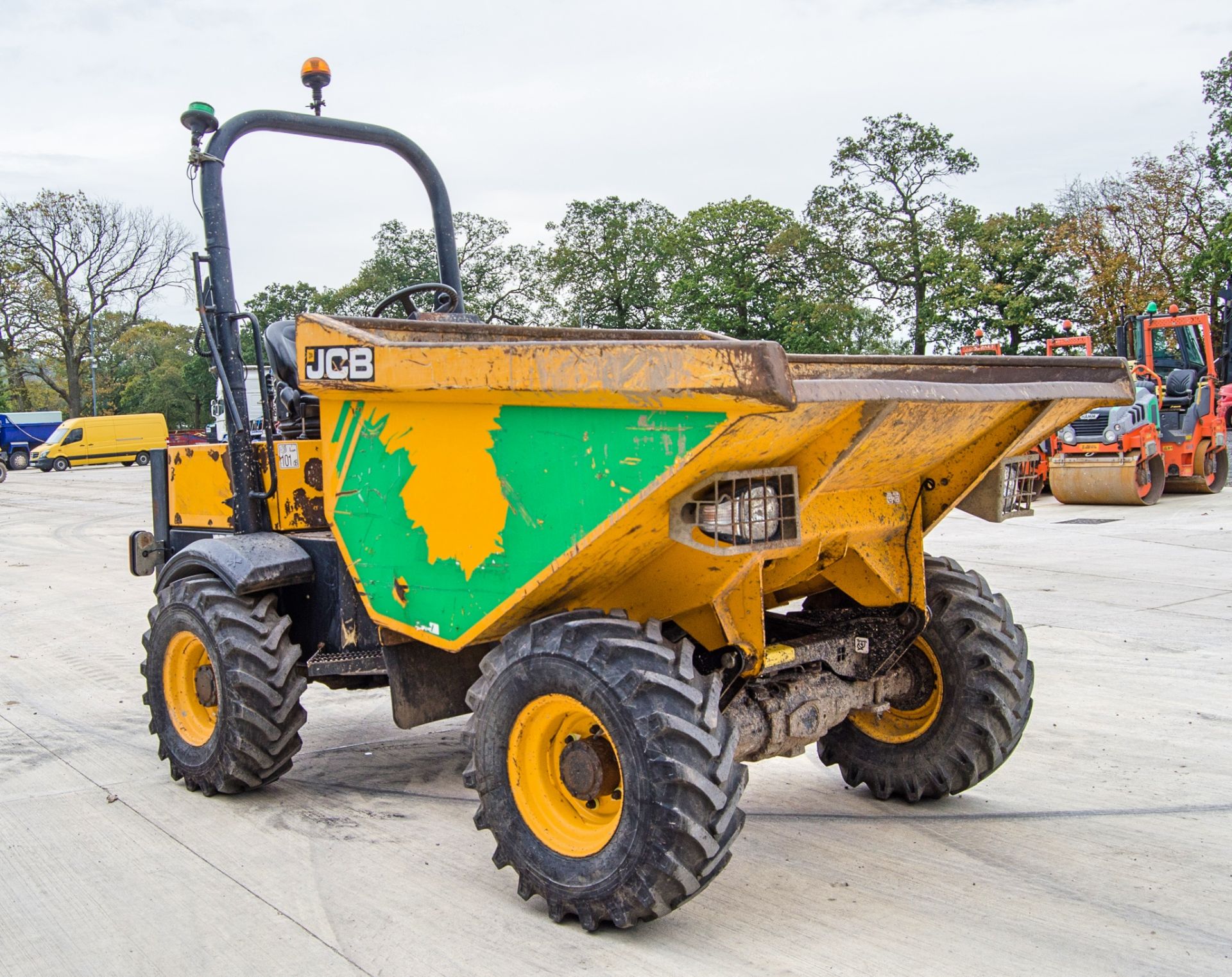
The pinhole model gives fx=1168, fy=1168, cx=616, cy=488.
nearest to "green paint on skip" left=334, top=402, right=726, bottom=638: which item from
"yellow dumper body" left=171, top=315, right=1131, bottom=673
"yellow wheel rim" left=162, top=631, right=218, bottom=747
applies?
"yellow dumper body" left=171, top=315, right=1131, bottom=673

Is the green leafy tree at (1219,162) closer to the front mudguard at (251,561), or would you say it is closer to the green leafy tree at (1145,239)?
the green leafy tree at (1145,239)

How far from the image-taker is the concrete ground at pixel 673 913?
11.2 ft

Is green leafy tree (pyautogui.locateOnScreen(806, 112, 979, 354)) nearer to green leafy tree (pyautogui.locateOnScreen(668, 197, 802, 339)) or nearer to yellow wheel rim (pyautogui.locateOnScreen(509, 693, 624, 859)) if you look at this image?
green leafy tree (pyautogui.locateOnScreen(668, 197, 802, 339))

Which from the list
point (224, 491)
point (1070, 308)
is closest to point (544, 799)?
point (224, 491)

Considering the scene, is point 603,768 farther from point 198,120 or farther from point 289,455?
point 198,120

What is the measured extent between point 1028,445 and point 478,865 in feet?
8.11

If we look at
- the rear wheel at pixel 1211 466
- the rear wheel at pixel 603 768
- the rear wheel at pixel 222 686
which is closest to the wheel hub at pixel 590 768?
the rear wheel at pixel 603 768

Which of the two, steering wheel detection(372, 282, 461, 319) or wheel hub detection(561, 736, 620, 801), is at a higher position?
steering wheel detection(372, 282, 461, 319)

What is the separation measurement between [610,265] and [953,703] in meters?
35.1

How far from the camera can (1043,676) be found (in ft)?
21.9

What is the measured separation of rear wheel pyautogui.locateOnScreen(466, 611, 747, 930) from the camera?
129 inches

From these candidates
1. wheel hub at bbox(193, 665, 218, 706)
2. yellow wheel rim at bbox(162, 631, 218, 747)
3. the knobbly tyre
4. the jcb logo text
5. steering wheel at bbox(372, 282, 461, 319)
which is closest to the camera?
the knobbly tyre

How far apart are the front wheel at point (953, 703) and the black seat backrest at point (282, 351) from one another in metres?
2.77

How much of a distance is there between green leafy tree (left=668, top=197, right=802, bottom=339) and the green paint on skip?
33502mm
